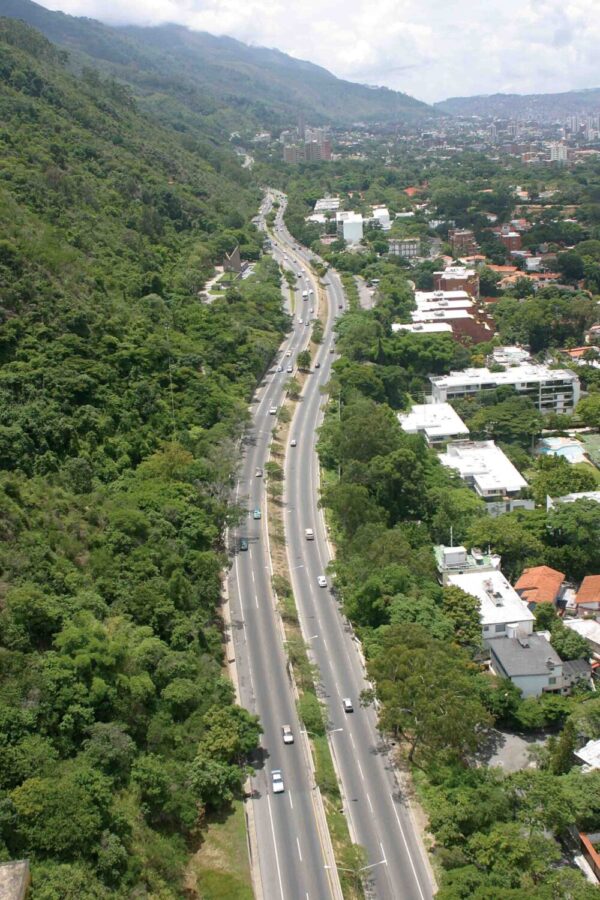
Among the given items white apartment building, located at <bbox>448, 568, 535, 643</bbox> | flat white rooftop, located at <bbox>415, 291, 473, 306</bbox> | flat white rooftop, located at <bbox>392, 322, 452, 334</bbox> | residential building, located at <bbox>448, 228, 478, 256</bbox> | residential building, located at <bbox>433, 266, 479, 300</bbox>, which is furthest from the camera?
residential building, located at <bbox>448, 228, 478, 256</bbox>

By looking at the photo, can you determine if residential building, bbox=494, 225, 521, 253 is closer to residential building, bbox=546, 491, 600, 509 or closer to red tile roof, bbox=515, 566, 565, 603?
residential building, bbox=546, 491, 600, 509

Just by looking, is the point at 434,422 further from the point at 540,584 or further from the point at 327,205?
the point at 327,205

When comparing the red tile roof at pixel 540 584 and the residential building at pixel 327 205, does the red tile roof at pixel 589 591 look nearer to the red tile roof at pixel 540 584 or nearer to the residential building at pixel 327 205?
the red tile roof at pixel 540 584

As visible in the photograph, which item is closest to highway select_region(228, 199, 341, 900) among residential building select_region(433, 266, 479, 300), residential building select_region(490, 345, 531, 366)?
residential building select_region(490, 345, 531, 366)

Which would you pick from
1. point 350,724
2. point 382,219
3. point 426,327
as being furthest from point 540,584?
point 382,219

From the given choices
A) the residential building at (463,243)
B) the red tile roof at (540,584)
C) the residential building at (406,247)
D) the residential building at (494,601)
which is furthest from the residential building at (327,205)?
the residential building at (494,601)
